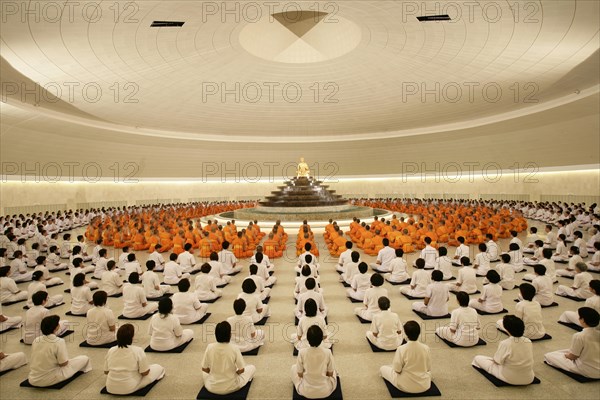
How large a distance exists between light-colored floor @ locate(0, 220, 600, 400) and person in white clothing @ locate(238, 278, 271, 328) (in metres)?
0.30

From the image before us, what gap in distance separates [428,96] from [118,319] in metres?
20.2

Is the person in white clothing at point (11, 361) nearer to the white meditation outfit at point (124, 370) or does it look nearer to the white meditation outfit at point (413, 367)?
the white meditation outfit at point (124, 370)

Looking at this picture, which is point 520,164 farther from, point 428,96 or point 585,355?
point 585,355

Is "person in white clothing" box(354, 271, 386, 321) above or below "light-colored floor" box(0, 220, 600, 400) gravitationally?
above

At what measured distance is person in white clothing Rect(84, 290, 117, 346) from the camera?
17.2 feet

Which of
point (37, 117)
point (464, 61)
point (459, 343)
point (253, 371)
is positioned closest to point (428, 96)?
point (464, 61)

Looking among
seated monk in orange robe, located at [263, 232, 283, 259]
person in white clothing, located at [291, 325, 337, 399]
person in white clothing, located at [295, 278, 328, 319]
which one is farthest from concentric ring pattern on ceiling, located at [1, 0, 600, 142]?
person in white clothing, located at [291, 325, 337, 399]

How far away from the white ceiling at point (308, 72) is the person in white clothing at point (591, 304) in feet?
28.9

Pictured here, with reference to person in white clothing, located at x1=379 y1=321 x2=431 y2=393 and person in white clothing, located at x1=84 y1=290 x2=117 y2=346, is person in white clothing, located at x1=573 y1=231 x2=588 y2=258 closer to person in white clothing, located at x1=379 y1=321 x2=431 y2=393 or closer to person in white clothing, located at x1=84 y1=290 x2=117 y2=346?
person in white clothing, located at x1=379 y1=321 x2=431 y2=393

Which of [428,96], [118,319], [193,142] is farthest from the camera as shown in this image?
[193,142]

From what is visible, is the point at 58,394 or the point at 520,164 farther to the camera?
the point at 520,164

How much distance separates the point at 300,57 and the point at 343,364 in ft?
50.7

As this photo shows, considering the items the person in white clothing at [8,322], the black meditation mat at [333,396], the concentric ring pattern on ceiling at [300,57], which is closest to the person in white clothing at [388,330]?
the black meditation mat at [333,396]

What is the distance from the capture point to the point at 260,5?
1097cm
